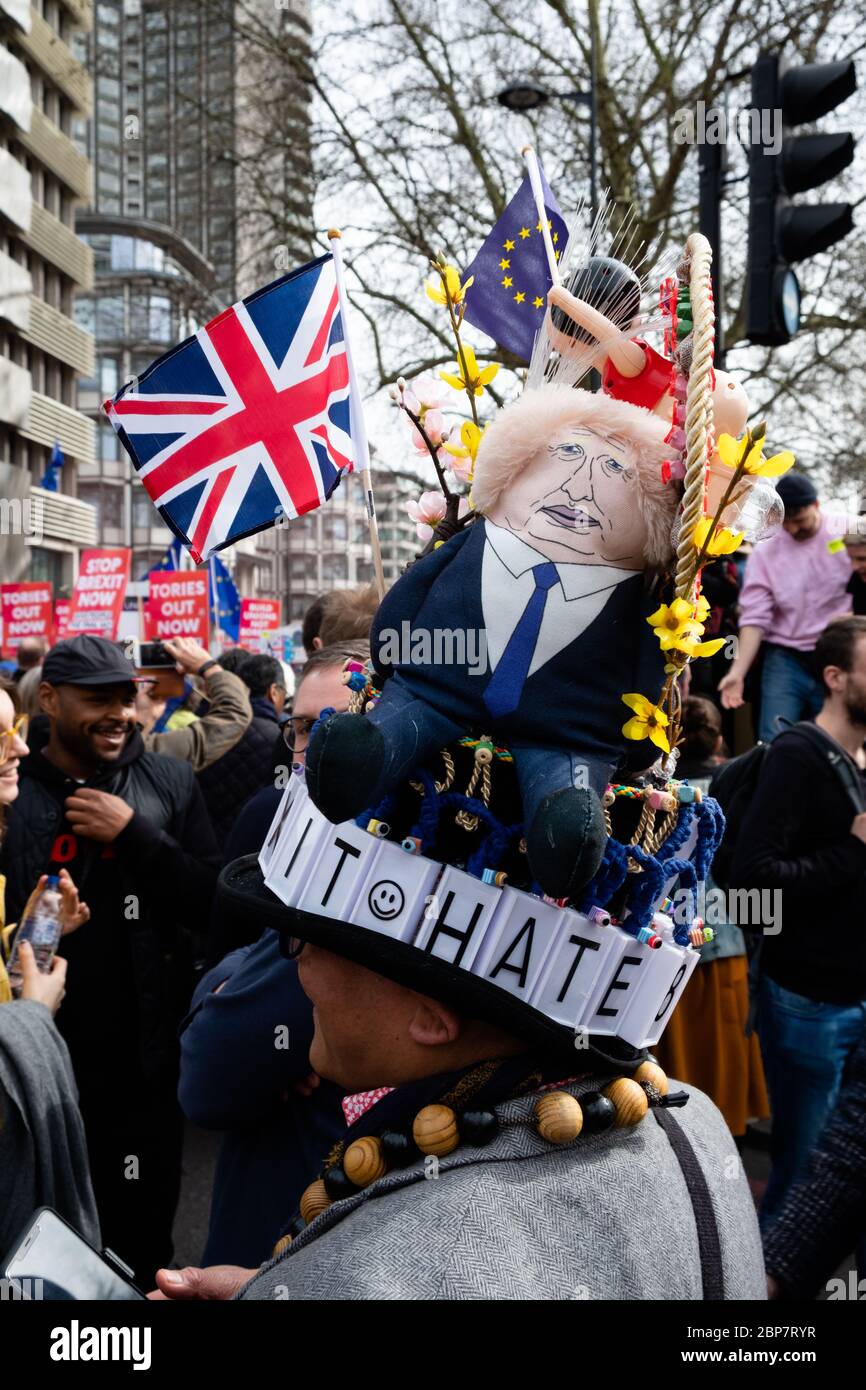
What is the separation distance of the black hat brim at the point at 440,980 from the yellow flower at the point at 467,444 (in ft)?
2.27

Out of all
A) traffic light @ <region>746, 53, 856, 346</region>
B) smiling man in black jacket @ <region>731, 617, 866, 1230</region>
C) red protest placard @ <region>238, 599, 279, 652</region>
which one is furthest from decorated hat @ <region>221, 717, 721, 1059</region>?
red protest placard @ <region>238, 599, 279, 652</region>

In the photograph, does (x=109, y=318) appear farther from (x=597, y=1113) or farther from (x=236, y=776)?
(x=597, y=1113)

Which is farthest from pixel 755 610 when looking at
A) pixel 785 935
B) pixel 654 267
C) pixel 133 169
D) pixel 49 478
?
pixel 133 169

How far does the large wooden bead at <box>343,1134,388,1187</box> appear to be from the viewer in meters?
1.31

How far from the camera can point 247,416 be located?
2.51 m

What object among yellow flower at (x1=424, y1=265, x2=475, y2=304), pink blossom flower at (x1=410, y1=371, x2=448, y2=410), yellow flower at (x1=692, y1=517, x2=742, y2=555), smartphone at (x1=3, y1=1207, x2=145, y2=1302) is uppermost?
yellow flower at (x1=424, y1=265, x2=475, y2=304)

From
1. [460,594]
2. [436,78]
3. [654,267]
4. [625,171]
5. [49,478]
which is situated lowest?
[460,594]

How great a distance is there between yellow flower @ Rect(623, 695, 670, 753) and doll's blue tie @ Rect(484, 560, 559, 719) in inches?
4.8

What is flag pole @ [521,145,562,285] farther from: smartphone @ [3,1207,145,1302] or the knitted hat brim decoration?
smartphone @ [3,1207,145,1302]

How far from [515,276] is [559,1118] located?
125 centimetres

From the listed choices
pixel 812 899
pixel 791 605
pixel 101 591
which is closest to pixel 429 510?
pixel 812 899

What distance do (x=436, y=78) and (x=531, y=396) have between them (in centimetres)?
1503

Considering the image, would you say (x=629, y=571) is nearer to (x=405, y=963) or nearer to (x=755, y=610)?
(x=405, y=963)

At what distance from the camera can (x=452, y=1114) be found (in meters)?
1.29
